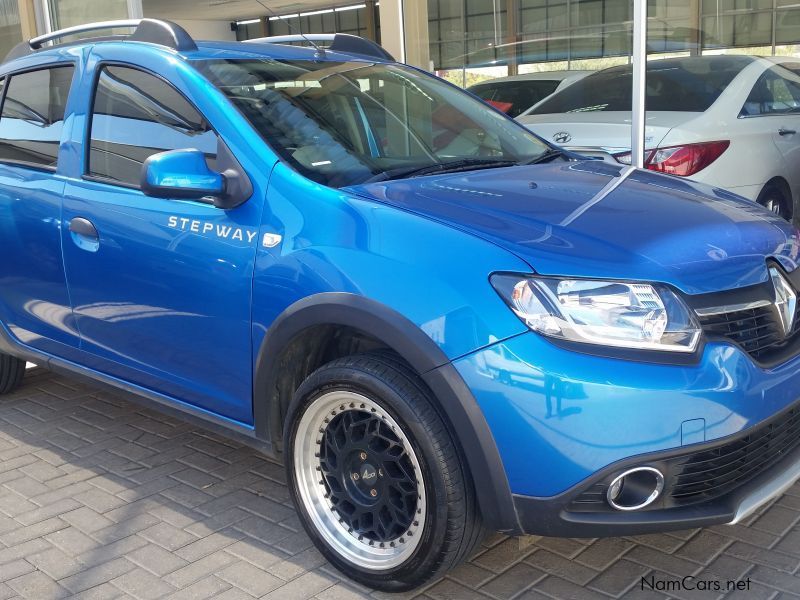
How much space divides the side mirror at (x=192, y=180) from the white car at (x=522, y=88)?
500 centimetres

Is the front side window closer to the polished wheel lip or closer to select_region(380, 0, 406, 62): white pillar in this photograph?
select_region(380, 0, 406, 62): white pillar

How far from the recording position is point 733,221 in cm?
291

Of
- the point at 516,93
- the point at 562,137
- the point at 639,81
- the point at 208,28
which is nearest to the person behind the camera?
the point at 562,137

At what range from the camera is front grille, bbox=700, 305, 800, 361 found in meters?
2.51

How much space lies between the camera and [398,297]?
258 cm

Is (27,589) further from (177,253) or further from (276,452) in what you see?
(177,253)

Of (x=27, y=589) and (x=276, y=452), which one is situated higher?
(x=276, y=452)

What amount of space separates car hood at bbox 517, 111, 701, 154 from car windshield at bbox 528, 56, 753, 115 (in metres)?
0.22

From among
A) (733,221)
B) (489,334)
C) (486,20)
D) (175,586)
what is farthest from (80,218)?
(486,20)

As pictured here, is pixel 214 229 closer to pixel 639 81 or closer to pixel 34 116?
pixel 34 116

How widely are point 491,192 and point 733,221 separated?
2.65ft

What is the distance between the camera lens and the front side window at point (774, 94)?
6.28 metres

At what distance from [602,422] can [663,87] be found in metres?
4.93

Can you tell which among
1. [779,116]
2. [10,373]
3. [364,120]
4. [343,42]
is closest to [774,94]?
[779,116]
